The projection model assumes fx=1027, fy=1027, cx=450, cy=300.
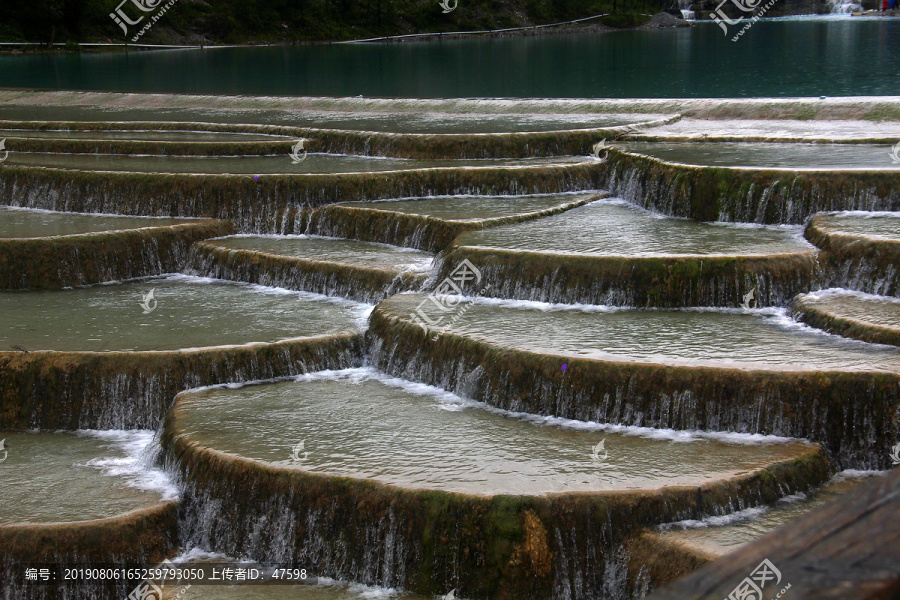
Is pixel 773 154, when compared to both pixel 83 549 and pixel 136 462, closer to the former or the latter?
pixel 136 462

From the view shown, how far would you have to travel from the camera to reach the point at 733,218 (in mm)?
14234

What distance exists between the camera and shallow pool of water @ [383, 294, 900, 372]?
9.43 metres

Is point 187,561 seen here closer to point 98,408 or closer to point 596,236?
point 98,408

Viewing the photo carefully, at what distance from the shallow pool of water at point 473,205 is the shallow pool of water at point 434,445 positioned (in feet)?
15.9

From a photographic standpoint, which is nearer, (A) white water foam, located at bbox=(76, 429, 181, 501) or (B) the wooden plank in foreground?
(B) the wooden plank in foreground

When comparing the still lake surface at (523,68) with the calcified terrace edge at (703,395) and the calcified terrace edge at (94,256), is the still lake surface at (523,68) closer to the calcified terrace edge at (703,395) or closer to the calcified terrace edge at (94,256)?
the calcified terrace edge at (94,256)

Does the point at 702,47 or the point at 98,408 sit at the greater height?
the point at 702,47

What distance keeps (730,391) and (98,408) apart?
663 centimetres

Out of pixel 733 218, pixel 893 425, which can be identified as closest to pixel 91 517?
pixel 893 425

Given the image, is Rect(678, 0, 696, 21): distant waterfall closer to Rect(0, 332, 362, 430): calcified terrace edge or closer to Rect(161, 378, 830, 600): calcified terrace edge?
Rect(0, 332, 362, 430): calcified terrace edge

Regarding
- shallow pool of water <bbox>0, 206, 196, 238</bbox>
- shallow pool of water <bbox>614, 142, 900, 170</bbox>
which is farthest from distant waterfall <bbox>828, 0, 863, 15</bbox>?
shallow pool of water <bbox>0, 206, 196, 238</bbox>

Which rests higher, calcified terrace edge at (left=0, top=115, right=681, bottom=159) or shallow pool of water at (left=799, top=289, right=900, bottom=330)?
calcified terrace edge at (left=0, top=115, right=681, bottom=159)

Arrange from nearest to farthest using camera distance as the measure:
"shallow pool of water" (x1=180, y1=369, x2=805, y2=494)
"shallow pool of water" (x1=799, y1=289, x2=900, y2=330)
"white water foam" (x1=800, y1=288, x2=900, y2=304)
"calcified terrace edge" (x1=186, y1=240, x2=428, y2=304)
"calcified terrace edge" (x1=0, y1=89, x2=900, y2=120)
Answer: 1. "shallow pool of water" (x1=180, y1=369, x2=805, y2=494)
2. "shallow pool of water" (x1=799, y1=289, x2=900, y2=330)
3. "white water foam" (x1=800, y1=288, x2=900, y2=304)
4. "calcified terrace edge" (x1=186, y1=240, x2=428, y2=304)
5. "calcified terrace edge" (x1=0, y1=89, x2=900, y2=120)

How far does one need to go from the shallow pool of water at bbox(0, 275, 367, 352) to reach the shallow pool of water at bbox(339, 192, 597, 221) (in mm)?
2525
